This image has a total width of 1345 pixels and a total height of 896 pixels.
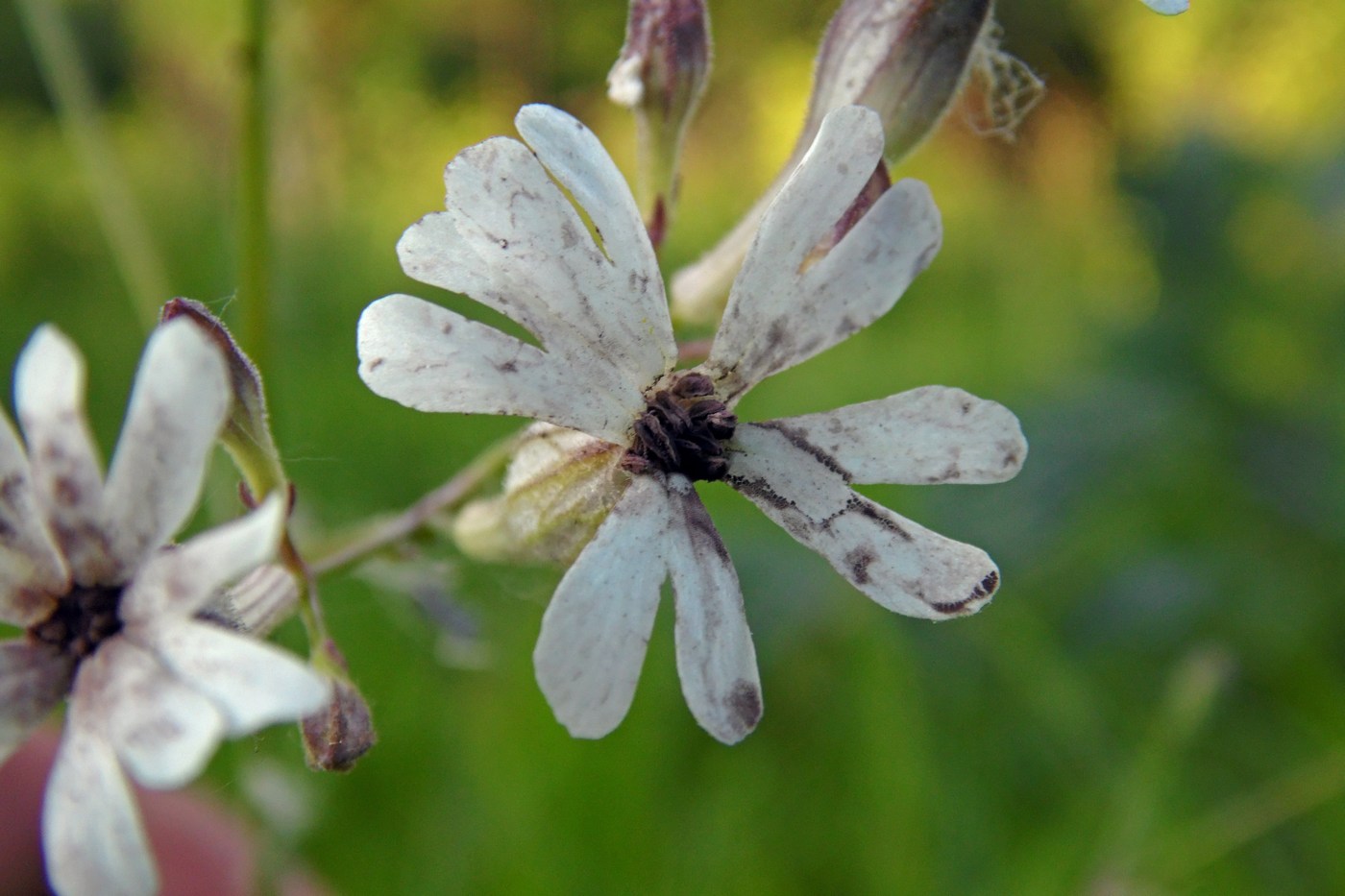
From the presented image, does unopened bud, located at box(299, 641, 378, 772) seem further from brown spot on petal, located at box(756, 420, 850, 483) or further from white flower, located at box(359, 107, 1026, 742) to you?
brown spot on petal, located at box(756, 420, 850, 483)

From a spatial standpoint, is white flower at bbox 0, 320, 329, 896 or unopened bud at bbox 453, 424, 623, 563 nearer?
white flower at bbox 0, 320, 329, 896

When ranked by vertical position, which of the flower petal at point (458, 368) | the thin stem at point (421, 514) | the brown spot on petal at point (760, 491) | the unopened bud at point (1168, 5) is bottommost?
the thin stem at point (421, 514)

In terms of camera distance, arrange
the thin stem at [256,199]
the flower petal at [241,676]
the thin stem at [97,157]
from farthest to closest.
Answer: the thin stem at [97,157]
the thin stem at [256,199]
the flower petal at [241,676]

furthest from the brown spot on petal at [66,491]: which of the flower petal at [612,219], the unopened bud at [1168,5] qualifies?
the unopened bud at [1168,5]

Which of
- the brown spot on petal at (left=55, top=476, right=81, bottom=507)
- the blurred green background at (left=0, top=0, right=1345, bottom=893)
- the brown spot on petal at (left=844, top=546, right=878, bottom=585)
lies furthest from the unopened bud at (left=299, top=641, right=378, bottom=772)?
the brown spot on petal at (left=844, top=546, right=878, bottom=585)

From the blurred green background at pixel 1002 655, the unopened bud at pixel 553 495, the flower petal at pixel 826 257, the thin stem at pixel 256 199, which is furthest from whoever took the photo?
the blurred green background at pixel 1002 655

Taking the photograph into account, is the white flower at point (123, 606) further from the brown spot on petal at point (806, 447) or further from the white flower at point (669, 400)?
the brown spot on petal at point (806, 447)

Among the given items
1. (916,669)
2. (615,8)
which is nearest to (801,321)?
(916,669)

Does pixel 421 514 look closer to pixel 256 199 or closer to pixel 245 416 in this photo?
pixel 245 416
